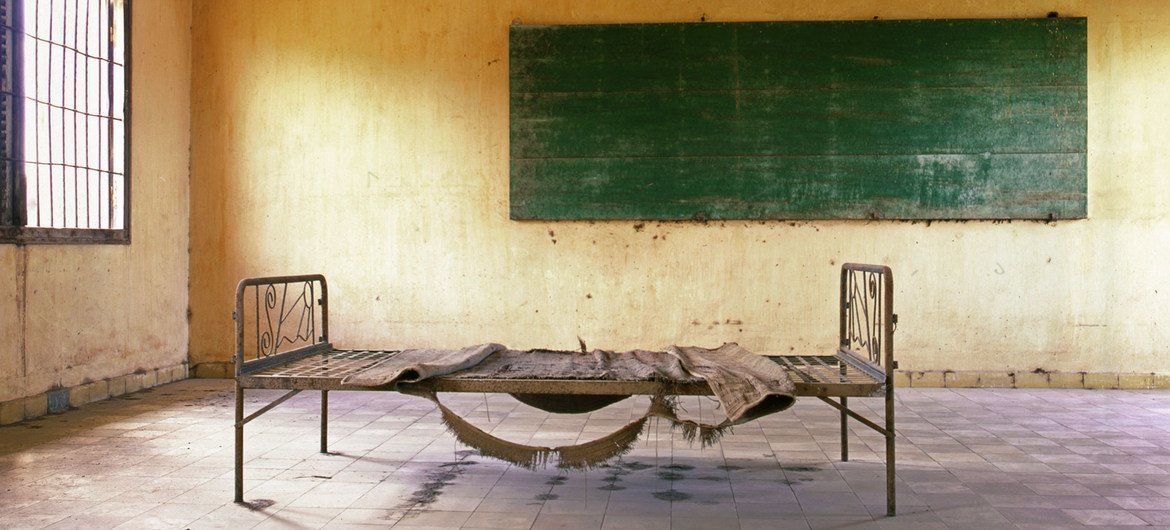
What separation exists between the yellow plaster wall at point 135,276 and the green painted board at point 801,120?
2.59 m

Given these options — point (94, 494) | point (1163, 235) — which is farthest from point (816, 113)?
point (94, 494)

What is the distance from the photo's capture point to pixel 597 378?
142 inches

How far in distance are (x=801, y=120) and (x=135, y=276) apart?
491 centimetres

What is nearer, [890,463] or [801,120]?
[890,463]

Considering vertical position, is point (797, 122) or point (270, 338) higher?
point (797, 122)

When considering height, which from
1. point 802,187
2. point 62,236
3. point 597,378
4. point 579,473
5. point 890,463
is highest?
point 802,187

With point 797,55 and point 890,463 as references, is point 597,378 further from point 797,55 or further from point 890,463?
point 797,55

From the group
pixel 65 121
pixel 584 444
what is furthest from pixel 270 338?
pixel 65 121

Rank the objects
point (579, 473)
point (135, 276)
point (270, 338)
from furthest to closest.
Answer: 1. point (135, 276)
2. point (270, 338)
3. point (579, 473)

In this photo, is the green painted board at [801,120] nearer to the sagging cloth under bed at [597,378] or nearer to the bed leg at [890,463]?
the sagging cloth under bed at [597,378]

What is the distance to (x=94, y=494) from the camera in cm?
373

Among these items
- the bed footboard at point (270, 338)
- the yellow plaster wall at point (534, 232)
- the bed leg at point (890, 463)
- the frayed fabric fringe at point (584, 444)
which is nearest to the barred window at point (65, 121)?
the yellow plaster wall at point (534, 232)

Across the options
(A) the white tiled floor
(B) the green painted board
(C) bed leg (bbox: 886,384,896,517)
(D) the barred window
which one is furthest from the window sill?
(C) bed leg (bbox: 886,384,896,517)

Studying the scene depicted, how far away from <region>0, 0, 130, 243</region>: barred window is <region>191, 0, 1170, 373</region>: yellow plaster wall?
82 centimetres
